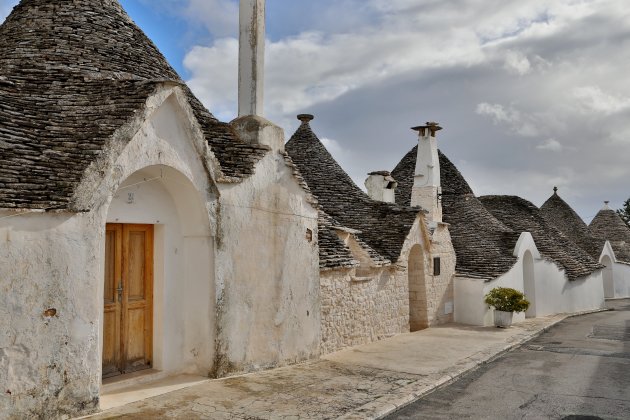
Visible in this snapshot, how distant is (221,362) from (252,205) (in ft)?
8.37

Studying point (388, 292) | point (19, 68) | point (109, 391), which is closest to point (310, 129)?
point (388, 292)

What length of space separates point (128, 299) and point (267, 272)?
2.31m

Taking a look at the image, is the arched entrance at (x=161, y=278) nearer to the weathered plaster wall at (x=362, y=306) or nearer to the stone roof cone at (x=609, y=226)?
the weathered plaster wall at (x=362, y=306)

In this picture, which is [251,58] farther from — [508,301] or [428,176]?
[508,301]

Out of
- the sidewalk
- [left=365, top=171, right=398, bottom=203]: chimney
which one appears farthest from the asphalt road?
[left=365, top=171, right=398, bottom=203]: chimney

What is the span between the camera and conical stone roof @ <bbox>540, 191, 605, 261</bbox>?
31266 mm

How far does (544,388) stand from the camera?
827 cm

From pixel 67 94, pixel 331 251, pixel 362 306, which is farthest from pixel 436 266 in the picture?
pixel 67 94

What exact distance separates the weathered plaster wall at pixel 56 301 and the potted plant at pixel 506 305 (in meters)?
12.3

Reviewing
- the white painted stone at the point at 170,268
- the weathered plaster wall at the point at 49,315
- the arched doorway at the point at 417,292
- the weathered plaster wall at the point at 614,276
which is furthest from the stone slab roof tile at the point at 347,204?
the weathered plaster wall at the point at 614,276

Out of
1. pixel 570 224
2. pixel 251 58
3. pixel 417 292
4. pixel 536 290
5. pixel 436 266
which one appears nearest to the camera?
pixel 251 58

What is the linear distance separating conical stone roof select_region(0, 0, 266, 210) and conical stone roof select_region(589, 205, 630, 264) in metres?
31.4

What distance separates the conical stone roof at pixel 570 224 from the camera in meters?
31.3

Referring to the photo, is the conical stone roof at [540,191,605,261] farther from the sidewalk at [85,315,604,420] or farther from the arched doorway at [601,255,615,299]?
the sidewalk at [85,315,604,420]
